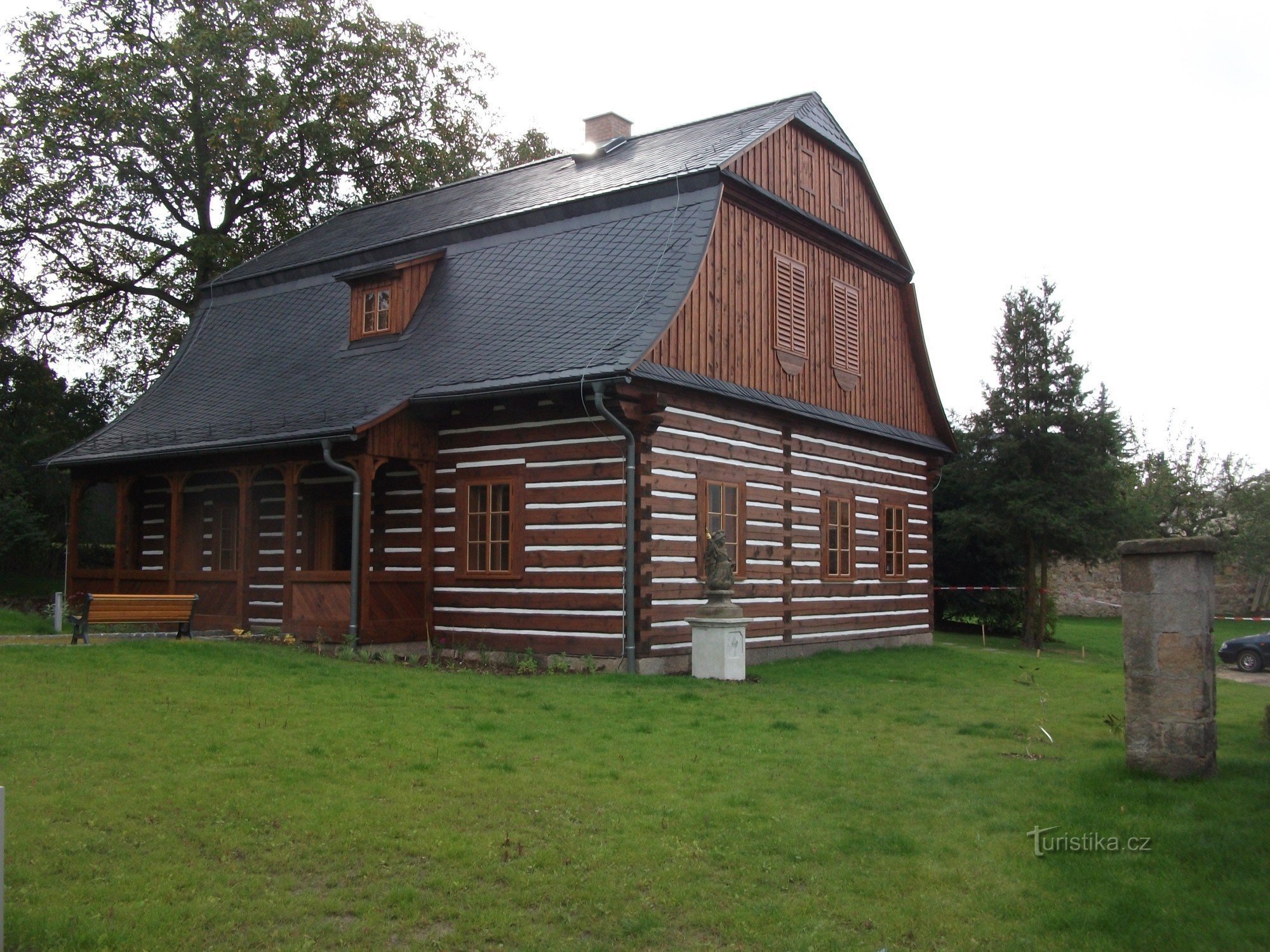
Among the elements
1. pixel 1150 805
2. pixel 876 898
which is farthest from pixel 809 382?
pixel 876 898

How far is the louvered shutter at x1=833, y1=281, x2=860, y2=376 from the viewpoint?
67.4 feet

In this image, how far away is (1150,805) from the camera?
731 cm

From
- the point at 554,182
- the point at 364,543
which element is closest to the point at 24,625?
the point at 364,543

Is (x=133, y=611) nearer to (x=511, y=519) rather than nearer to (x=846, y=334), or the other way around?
(x=511, y=519)

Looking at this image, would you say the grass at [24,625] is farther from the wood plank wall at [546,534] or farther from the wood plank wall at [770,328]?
the wood plank wall at [770,328]

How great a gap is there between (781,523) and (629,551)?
13.8 ft

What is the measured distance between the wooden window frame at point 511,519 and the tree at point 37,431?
51.0 ft

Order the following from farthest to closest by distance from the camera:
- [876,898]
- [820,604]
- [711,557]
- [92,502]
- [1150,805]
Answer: [92,502] → [820,604] → [711,557] → [1150,805] → [876,898]

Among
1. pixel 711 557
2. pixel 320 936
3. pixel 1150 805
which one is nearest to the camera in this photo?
pixel 320 936

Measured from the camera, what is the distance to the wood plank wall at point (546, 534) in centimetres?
1516

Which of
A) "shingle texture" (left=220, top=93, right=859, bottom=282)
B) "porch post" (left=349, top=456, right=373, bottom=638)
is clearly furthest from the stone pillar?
"shingle texture" (left=220, top=93, right=859, bottom=282)

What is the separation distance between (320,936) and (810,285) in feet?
52.4

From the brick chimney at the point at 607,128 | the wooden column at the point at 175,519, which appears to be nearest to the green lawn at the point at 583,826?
the wooden column at the point at 175,519

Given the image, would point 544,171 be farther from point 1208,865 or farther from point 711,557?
point 1208,865
